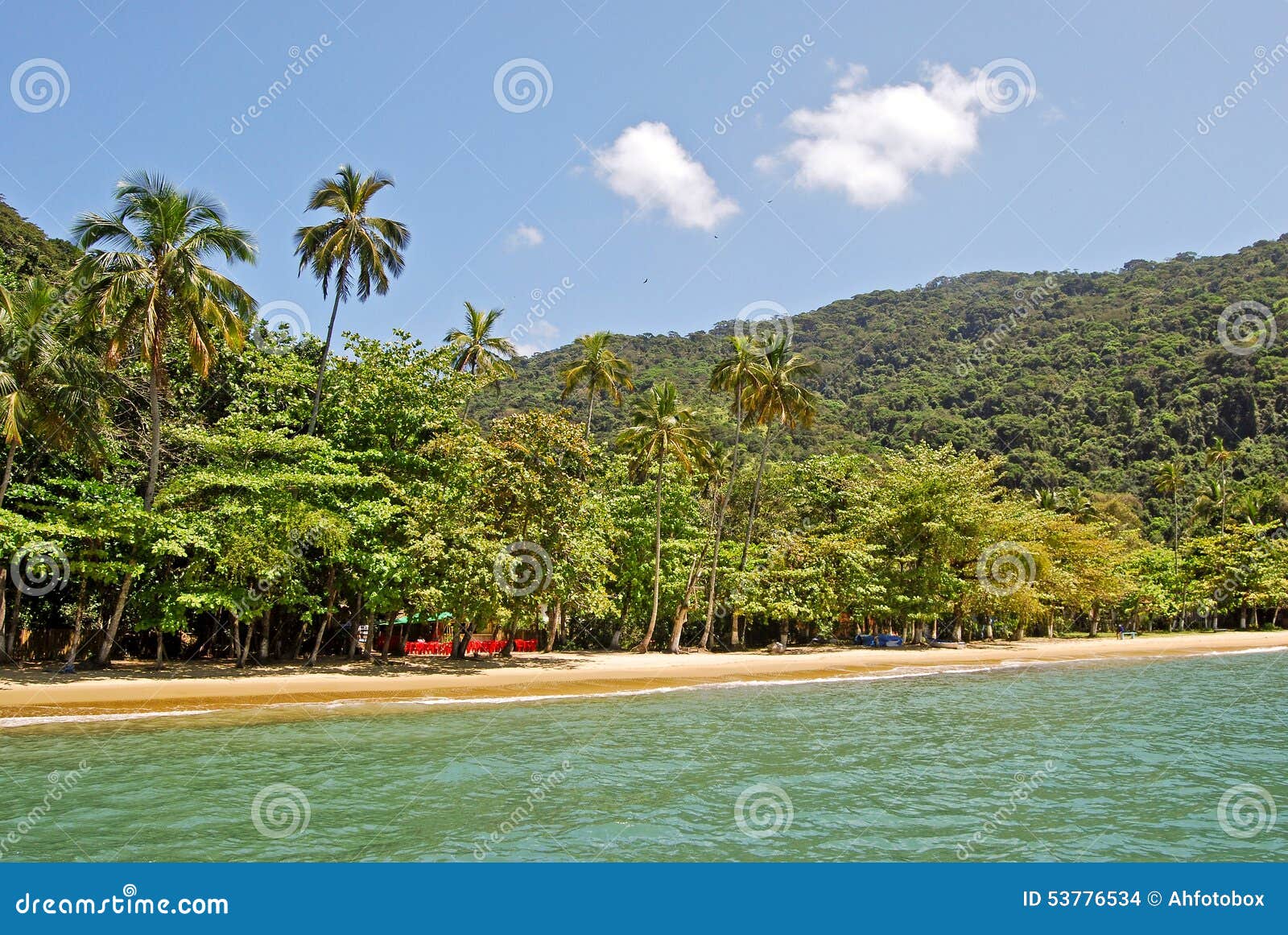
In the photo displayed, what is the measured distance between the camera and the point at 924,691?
2784 cm

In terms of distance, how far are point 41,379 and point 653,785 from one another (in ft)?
62.3

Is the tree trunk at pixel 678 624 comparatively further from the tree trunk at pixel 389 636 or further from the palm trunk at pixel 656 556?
the tree trunk at pixel 389 636

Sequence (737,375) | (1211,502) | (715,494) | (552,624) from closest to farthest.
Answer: (552,624)
(737,375)
(715,494)
(1211,502)

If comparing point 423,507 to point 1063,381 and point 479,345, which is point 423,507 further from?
point 1063,381

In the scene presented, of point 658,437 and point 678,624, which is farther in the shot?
point 678,624

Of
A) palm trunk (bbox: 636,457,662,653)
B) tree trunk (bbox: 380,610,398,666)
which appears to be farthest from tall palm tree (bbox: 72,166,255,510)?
palm trunk (bbox: 636,457,662,653)

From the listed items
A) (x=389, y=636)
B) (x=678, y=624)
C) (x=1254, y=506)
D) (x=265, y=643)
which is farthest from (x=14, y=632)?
(x=1254, y=506)

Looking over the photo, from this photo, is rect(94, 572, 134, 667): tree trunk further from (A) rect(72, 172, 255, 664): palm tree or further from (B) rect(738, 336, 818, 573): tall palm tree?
(B) rect(738, 336, 818, 573): tall palm tree

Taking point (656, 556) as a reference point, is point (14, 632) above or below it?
below

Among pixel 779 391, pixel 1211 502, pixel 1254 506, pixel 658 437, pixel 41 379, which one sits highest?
pixel 1211 502

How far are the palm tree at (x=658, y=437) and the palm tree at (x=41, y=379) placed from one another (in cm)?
1986

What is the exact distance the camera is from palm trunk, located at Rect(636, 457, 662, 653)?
35.7 m

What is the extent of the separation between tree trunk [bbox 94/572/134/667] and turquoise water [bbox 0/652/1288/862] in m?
6.29

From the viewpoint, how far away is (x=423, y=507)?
27.5 metres
